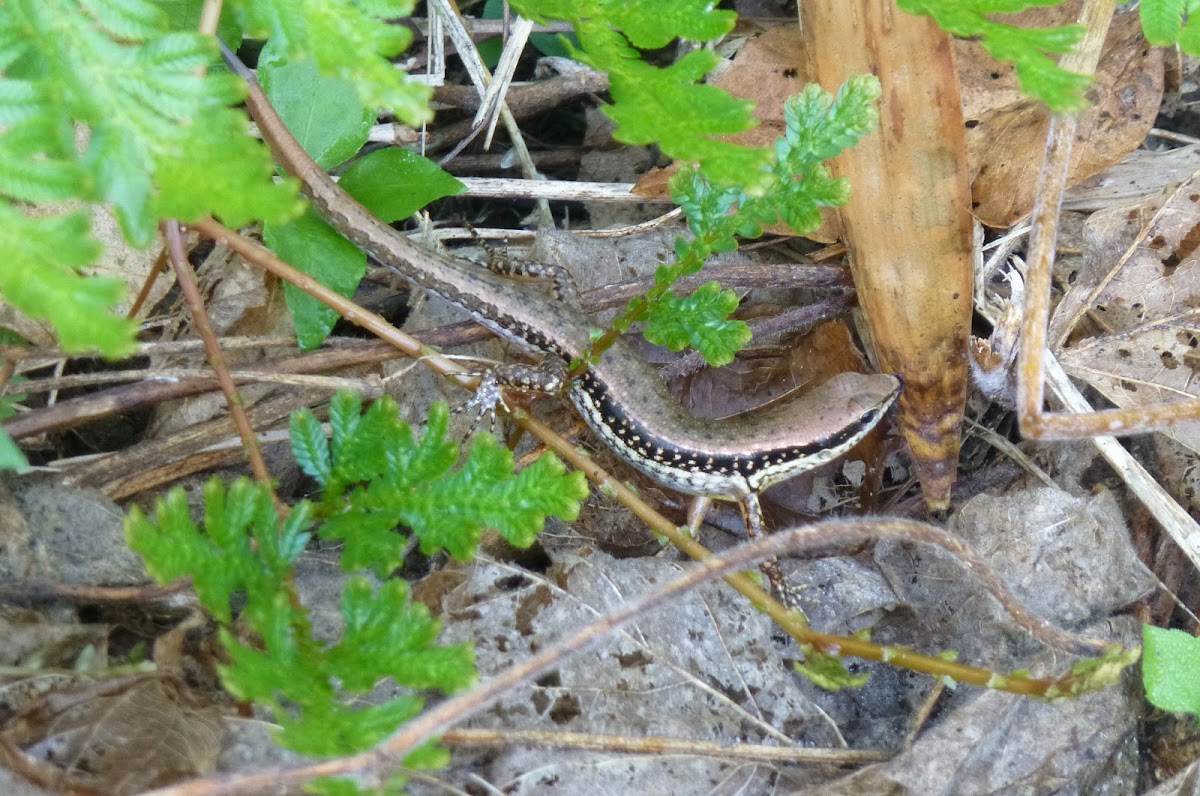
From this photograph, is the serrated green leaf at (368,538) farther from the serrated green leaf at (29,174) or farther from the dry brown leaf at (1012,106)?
the dry brown leaf at (1012,106)

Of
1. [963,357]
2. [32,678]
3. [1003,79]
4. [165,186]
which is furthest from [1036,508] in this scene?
[32,678]

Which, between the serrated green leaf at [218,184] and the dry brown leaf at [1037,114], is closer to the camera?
the serrated green leaf at [218,184]

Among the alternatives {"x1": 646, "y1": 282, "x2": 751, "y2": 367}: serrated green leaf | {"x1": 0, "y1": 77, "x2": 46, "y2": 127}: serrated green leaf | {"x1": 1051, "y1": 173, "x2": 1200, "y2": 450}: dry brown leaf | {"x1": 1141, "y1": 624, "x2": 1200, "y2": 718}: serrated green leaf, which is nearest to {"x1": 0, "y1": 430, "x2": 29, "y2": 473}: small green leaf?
{"x1": 0, "y1": 77, "x2": 46, "y2": 127}: serrated green leaf

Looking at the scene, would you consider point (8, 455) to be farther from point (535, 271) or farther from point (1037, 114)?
point (1037, 114)

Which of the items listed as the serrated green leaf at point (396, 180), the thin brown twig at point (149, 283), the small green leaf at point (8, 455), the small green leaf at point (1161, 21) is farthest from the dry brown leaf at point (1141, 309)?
the small green leaf at point (8, 455)

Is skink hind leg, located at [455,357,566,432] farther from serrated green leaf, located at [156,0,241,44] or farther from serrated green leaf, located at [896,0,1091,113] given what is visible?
serrated green leaf, located at [896,0,1091,113]

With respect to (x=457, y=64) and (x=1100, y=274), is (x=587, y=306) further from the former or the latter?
(x=1100, y=274)

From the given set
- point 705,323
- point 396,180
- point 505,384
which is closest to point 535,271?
point 505,384
